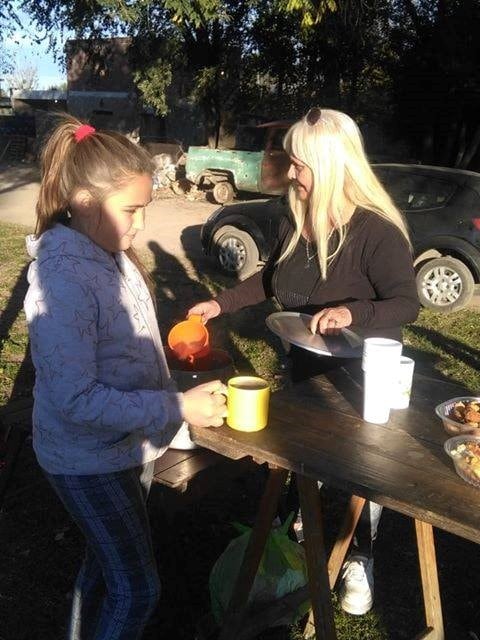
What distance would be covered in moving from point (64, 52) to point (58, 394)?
75.3 ft

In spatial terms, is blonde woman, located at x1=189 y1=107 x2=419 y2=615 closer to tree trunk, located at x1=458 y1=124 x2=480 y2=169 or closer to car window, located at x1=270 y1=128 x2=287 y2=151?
car window, located at x1=270 y1=128 x2=287 y2=151

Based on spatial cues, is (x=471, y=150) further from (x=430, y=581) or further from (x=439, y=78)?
(x=430, y=581)

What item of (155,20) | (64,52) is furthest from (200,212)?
(64,52)

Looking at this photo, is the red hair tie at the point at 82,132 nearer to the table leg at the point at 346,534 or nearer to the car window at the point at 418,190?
the table leg at the point at 346,534

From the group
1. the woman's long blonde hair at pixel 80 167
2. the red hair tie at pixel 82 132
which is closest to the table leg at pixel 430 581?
the woman's long blonde hair at pixel 80 167

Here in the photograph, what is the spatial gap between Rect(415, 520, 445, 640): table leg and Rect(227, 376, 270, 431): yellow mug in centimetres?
81

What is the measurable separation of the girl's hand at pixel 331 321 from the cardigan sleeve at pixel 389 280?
155mm

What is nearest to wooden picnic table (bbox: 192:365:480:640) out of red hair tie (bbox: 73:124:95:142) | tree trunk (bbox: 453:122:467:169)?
red hair tie (bbox: 73:124:95:142)

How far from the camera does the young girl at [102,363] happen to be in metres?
1.64

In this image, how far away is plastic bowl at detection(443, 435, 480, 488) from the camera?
1779mm

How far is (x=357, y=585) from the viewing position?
2771mm

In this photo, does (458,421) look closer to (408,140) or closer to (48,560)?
(48,560)

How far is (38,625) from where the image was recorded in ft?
9.13

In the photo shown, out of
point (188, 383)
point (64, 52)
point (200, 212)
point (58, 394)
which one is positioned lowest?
point (200, 212)
